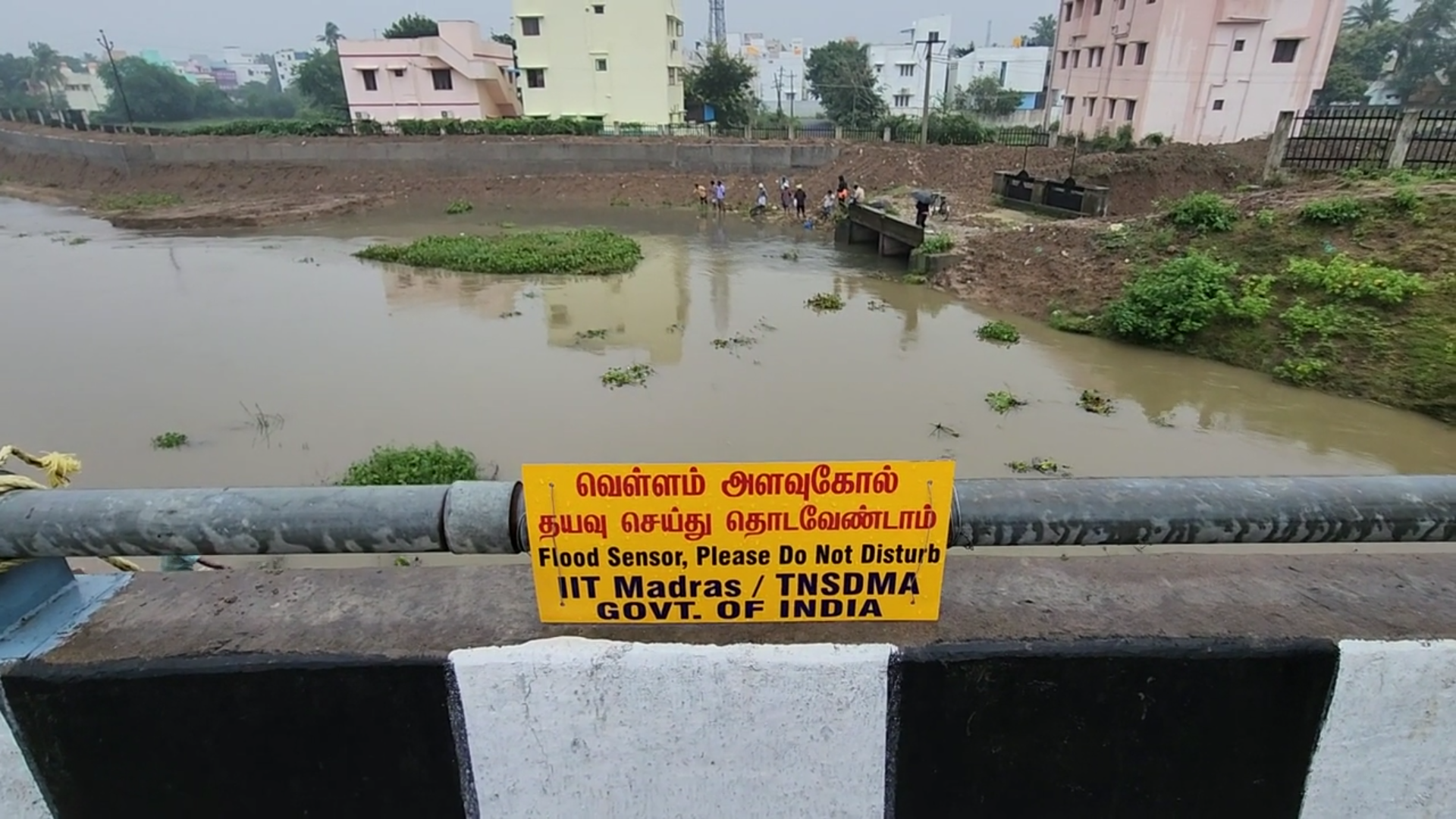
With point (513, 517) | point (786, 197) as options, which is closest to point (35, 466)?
point (513, 517)

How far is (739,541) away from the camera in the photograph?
1.26 m

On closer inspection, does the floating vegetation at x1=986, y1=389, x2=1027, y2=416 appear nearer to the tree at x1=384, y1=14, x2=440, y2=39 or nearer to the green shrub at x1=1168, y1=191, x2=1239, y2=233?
the green shrub at x1=1168, y1=191, x2=1239, y2=233

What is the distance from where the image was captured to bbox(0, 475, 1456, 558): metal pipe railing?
4.03ft

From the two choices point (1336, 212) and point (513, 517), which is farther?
point (1336, 212)

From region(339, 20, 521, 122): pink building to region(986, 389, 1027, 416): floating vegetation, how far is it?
3503cm

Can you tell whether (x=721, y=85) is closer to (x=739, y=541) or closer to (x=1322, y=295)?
(x=1322, y=295)

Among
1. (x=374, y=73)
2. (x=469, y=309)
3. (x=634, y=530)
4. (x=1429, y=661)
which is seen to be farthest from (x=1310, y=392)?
(x=374, y=73)

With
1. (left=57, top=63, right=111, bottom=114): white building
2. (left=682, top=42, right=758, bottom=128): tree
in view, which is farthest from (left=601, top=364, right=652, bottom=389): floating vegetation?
(left=57, top=63, right=111, bottom=114): white building

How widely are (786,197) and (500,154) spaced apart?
43.5 feet

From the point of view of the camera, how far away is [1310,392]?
1016 cm

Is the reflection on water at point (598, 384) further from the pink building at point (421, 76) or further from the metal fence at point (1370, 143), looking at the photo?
the pink building at point (421, 76)

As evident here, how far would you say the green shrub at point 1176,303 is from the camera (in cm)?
1170

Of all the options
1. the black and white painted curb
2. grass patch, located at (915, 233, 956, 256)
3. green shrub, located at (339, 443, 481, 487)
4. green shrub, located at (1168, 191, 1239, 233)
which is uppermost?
the black and white painted curb

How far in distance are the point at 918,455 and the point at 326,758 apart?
7.52 m
